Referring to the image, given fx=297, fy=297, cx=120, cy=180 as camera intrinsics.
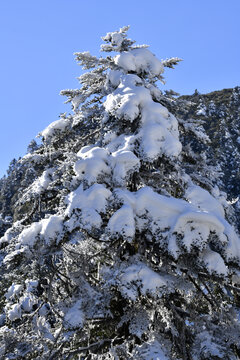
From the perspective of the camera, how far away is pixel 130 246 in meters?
5.95

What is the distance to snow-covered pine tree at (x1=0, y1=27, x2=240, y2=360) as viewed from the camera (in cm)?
456

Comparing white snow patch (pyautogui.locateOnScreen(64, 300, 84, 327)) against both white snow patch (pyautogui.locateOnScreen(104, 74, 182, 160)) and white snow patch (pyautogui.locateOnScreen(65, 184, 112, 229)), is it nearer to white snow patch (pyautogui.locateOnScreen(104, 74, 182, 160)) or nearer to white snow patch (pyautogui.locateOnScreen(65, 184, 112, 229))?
white snow patch (pyautogui.locateOnScreen(65, 184, 112, 229))

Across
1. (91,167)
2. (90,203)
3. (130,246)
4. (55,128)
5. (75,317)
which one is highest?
(55,128)

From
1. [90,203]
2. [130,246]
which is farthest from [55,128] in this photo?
[130,246]

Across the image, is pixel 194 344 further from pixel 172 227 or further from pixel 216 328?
pixel 172 227

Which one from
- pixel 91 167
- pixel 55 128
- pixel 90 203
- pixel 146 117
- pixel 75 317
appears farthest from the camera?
pixel 55 128

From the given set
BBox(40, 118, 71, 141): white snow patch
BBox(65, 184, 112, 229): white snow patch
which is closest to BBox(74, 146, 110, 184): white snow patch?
BBox(65, 184, 112, 229): white snow patch

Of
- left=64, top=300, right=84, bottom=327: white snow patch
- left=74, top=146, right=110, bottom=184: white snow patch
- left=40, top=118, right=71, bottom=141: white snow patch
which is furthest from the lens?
left=40, top=118, right=71, bottom=141: white snow patch

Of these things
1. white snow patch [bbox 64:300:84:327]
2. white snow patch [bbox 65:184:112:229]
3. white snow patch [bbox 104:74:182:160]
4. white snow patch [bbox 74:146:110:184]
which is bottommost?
white snow patch [bbox 64:300:84:327]

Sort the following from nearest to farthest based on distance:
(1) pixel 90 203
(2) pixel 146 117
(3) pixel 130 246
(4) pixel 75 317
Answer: (4) pixel 75 317
(1) pixel 90 203
(3) pixel 130 246
(2) pixel 146 117

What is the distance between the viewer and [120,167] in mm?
→ 5227

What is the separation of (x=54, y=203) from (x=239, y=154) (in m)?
59.0

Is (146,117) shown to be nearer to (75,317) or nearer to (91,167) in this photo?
→ (91,167)

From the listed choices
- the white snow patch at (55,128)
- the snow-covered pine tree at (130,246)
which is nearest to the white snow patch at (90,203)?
the snow-covered pine tree at (130,246)
